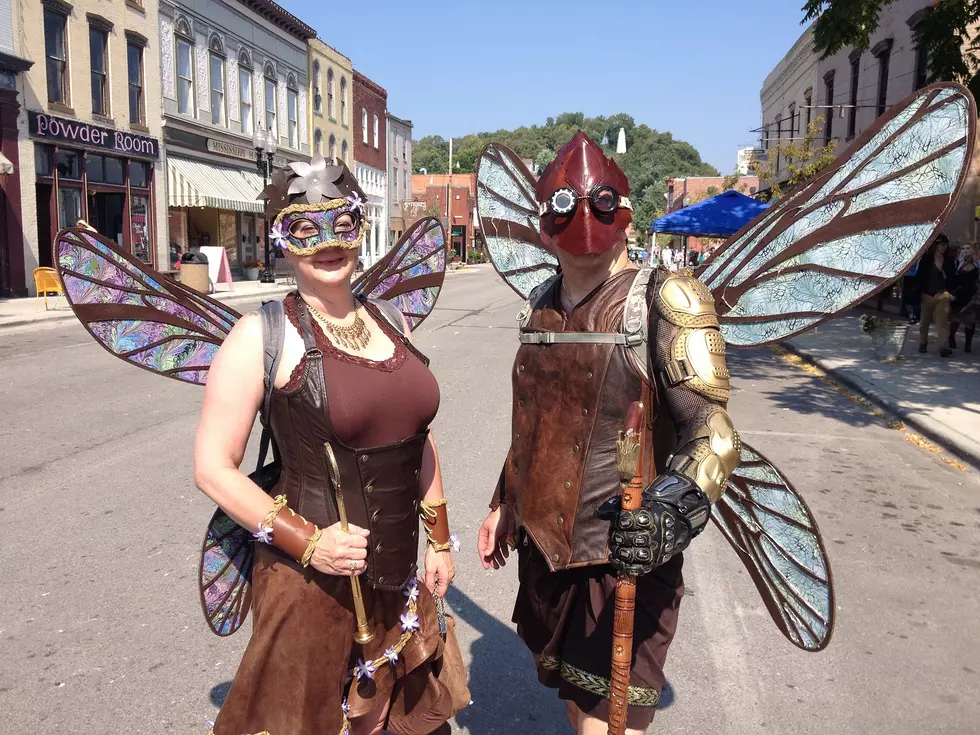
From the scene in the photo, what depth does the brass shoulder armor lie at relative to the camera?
1896 mm

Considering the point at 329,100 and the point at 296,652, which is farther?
the point at 329,100

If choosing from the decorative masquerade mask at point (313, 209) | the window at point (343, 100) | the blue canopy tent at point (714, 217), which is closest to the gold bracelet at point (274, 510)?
the decorative masquerade mask at point (313, 209)

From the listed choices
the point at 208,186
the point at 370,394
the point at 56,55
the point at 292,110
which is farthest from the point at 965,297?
the point at 292,110

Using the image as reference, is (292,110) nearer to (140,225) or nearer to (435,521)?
(140,225)

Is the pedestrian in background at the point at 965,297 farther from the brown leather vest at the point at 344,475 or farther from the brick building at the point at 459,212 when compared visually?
the brick building at the point at 459,212

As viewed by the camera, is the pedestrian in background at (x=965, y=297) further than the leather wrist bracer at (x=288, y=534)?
Yes

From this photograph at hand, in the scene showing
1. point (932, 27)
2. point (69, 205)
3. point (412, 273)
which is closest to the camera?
point (412, 273)

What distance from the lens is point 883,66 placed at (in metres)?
19.5

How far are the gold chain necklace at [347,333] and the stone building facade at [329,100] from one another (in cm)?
3365

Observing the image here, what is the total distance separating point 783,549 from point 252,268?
2898 cm

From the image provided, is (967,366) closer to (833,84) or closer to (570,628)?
(570,628)

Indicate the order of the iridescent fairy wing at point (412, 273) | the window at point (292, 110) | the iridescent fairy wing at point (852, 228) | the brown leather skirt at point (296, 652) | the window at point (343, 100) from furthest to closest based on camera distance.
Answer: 1. the window at point (343, 100)
2. the window at point (292, 110)
3. the iridescent fairy wing at point (412, 273)
4. the brown leather skirt at point (296, 652)
5. the iridescent fairy wing at point (852, 228)

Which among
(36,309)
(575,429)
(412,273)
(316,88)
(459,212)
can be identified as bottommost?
(36,309)

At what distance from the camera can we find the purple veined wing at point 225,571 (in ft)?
7.44
